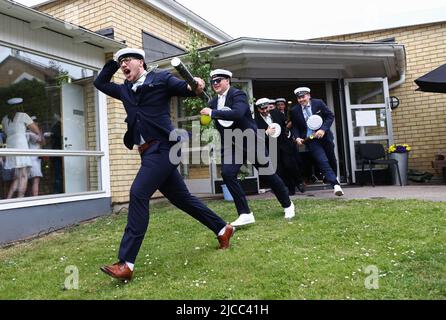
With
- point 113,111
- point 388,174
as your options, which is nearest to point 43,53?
point 113,111

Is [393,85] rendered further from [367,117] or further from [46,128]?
[46,128]

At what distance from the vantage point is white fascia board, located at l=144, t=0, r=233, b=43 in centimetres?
830

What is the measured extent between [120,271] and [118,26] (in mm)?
5411

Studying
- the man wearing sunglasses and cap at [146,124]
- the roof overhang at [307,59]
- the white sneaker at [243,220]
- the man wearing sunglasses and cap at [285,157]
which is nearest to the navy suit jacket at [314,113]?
the man wearing sunglasses and cap at [285,157]

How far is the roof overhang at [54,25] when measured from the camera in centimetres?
526

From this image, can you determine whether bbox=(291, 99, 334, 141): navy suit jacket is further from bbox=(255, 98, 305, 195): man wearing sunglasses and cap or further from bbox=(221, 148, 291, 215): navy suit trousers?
bbox=(221, 148, 291, 215): navy suit trousers

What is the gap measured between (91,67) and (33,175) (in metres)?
2.14

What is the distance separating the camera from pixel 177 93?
10.9 ft

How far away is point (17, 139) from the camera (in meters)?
5.78

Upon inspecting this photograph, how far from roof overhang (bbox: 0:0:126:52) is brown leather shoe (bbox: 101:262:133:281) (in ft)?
12.5

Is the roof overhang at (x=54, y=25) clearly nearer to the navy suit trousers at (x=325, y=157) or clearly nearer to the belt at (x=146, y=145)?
the belt at (x=146, y=145)

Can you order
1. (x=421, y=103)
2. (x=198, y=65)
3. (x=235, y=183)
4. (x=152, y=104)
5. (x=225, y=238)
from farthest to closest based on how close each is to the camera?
(x=421, y=103) < (x=198, y=65) < (x=235, y=183) < (x=225, y=238) < (x=152, y=104)

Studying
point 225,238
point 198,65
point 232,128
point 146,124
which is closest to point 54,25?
point 198,65

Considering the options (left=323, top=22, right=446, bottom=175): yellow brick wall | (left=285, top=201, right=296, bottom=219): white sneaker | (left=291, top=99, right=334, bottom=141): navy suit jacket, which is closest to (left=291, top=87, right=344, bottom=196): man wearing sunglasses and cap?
(left=291, top=99, right=334, bottom=141): navy suit jacket
